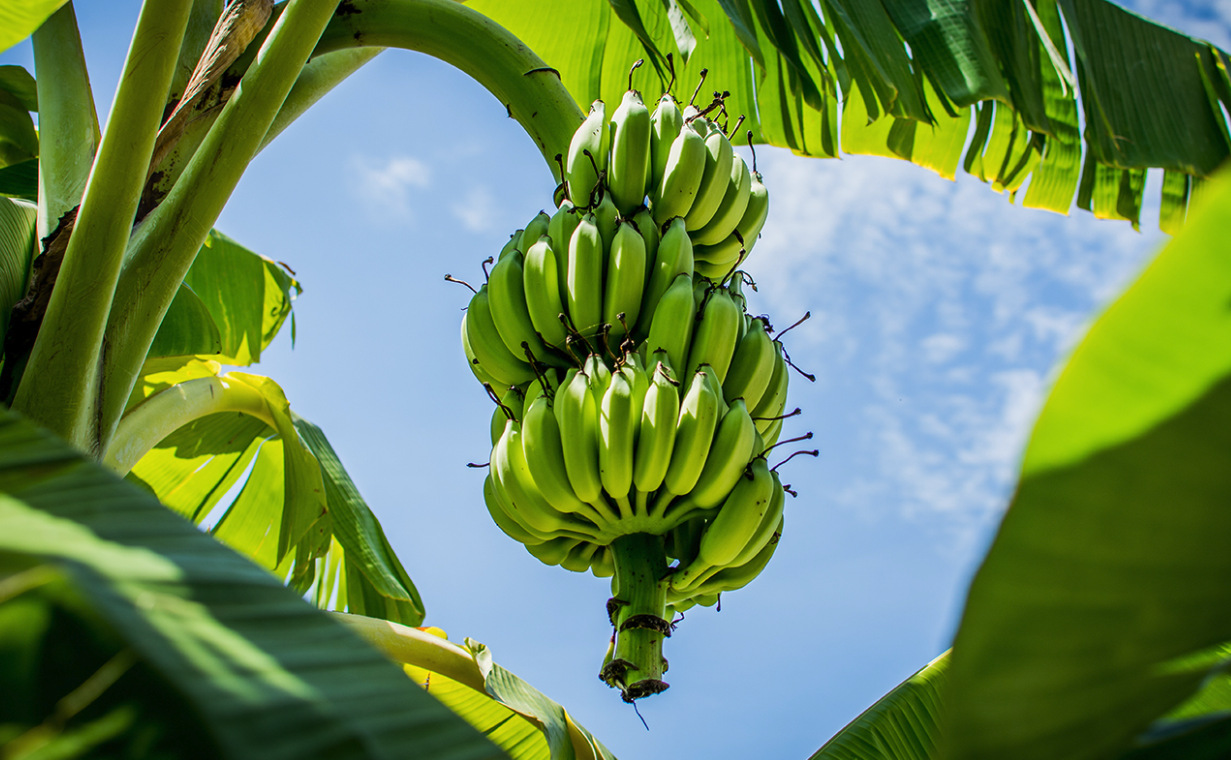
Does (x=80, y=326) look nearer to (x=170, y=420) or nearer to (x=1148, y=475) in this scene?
(x=170, y=420)

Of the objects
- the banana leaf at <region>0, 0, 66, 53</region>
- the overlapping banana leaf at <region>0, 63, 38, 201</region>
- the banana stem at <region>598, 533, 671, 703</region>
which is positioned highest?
the overlapping banana leaf at <region>0, 63, 38, 201</region>

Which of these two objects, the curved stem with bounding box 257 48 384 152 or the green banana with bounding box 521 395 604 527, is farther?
the curved stem with bounding box 257 48 384 152

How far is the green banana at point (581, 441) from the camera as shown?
3.44 feet

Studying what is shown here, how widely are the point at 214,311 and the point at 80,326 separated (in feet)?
4.31

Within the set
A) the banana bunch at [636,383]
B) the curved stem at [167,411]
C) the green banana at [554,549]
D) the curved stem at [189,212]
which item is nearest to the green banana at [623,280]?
the banana bunch at [636,383]

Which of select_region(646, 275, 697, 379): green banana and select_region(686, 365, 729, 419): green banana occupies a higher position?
select_region(646, 275, 697, 379): green banana

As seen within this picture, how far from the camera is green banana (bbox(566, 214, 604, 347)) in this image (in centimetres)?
117

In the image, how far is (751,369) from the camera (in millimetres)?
1213

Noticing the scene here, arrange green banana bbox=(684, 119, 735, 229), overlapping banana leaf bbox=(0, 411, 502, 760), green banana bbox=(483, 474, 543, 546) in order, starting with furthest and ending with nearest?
1. green banana bbox=(684, 119, 735, 229)
2. green banana bbox=(483, 474, 543, 546)
3. overlapping banana leaf bbox=(0, 411, 502, 760)

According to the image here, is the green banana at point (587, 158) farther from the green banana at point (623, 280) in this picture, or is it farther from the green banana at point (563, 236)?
the green banana at point (623, 280)

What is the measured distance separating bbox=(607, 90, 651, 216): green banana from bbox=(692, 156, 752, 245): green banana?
0.51 ft

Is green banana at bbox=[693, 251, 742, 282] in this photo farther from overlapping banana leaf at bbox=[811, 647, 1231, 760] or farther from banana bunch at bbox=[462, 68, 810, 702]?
overlapping banana leaf at bbox=[811, 647, 1231, 760]

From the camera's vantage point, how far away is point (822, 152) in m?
2.00

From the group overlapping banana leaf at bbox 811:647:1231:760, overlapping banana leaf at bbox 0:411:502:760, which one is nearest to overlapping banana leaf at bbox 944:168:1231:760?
overlapping banana leaf at bbox 0:411:502:760
